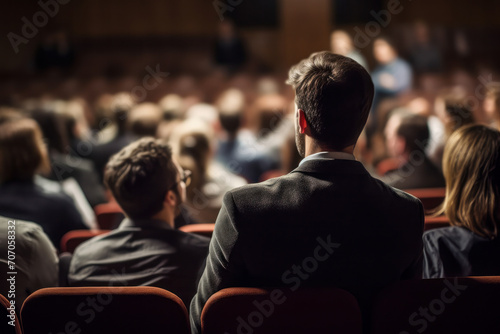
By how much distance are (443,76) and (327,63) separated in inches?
302

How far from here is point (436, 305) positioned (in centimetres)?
141

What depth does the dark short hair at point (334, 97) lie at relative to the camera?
143cm

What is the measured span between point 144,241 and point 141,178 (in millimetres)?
235

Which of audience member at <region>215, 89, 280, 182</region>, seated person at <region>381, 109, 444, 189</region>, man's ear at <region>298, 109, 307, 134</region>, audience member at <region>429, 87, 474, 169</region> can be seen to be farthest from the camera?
audience member at <region>215, 89, 280, 182</region>

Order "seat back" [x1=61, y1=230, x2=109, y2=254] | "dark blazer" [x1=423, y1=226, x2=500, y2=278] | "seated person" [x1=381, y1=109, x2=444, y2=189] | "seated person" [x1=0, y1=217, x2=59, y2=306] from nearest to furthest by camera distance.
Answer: "dark blazer" [x1=423, y1=226, x2=500, y2=278] → "seated person" [x1=0, y1=217, x2=59, y2=306] → "seat back" [x1=61, y1=230, x2=109, y2=254] → "seated person" [x1=381, y1=109, x2=444, y2=189]

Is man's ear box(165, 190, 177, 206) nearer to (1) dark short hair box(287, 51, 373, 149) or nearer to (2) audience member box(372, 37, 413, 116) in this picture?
(1) dark short hair box(287, 51, 373, 149)

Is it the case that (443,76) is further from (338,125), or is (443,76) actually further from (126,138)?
(338,125)

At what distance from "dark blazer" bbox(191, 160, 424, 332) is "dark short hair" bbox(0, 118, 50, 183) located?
1.46 meters

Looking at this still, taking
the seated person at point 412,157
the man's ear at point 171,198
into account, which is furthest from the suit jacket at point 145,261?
the seated person at point 412,157

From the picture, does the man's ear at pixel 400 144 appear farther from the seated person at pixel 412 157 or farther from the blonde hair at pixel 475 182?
the blonde hair at pixel 475 182

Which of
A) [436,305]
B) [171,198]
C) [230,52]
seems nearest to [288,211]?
[436,305]

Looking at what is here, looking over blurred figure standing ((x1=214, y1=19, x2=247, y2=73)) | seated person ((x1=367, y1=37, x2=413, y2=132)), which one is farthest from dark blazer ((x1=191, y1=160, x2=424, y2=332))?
blurred figure standing ((x1=214, y1=19, x2=247, y2=73))

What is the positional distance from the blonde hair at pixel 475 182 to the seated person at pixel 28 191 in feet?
5.44

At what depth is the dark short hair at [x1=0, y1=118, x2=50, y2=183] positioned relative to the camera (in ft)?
8.35
